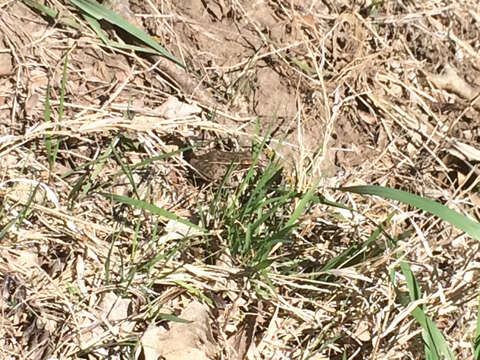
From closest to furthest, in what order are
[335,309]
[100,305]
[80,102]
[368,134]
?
[100,305]
[335,309]
[80,102]
[368,134]

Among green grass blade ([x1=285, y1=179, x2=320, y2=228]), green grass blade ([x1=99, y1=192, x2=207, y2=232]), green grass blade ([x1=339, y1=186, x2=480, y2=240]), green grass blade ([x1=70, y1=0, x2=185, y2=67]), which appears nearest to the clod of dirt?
green grass blade ([x1=99, y1=192, x2=207, y2=232])

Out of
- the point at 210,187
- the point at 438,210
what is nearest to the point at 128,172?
the point at 210,187

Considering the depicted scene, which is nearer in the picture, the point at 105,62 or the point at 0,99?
the point at 0,99

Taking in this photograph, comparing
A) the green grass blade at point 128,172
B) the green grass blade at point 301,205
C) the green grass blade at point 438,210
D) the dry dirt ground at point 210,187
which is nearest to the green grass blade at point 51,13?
the dry dirt ground at point 210,187

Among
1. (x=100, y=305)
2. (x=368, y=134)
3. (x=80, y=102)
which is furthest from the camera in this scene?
(x=368, y=134)

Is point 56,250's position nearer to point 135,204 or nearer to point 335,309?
point 135,204

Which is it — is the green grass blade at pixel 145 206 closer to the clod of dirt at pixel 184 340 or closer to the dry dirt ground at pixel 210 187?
the dry dirt ground at pixel 210 187

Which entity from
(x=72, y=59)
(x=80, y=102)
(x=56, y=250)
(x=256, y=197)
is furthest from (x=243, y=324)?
(x=72, y=59)
